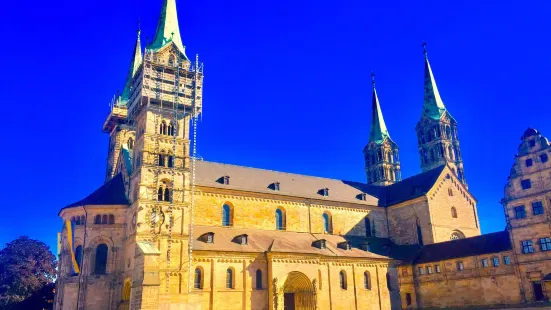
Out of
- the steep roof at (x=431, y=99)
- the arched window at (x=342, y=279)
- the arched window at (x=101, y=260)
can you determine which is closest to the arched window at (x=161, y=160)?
the arched window at (x=101, y=260)

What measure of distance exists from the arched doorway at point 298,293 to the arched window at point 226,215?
307 inches

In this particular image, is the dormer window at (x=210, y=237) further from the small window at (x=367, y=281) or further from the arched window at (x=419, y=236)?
the arched window at (x=419, y=236)

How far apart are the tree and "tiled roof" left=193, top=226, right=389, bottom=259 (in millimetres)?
24972

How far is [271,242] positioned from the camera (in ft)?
137

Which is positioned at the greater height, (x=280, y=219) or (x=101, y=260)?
(x=280, y=219)

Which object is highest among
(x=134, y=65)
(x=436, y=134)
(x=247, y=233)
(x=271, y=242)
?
(x=134, y=65)

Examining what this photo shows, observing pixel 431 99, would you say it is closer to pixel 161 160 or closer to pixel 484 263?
A: pixel 484 263

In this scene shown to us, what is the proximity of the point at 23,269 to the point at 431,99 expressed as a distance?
214 ft

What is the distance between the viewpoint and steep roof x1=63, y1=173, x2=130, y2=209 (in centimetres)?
3888

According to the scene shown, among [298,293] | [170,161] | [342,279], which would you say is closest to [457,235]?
[342,279]

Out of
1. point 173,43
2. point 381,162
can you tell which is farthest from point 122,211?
point 381,162

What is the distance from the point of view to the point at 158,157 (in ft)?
127

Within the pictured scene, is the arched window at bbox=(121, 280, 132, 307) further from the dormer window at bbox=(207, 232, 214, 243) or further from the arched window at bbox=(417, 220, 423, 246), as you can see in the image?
the arched window at bbox=(417, 220, 423, 246)

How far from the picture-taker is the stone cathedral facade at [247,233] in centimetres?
3606
